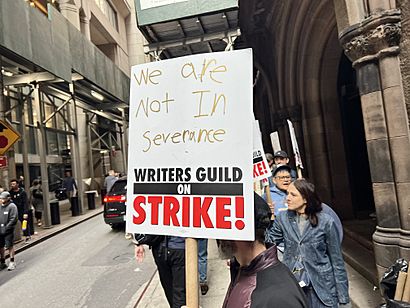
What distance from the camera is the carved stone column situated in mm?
3768

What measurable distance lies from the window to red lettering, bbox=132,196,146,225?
27.8 m

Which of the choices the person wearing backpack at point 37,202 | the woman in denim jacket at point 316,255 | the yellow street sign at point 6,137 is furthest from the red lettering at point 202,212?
the person wearing backpack at point 37,202

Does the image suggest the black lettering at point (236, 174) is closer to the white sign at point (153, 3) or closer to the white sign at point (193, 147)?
the white sign at point (193, 147)

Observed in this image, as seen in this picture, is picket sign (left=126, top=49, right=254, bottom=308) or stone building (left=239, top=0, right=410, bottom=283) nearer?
picket sign (left=126, top=49, right=254, bottom=308)

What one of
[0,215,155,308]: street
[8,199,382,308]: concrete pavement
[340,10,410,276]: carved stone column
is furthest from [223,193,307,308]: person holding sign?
[0,215,155,308]: street

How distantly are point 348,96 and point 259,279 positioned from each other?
801cm

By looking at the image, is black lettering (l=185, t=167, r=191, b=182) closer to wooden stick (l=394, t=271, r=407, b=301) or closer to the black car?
wooden stick (l=394, t=271, r=407, b=301)

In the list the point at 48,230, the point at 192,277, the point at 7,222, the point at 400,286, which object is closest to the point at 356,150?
the point at 400,286

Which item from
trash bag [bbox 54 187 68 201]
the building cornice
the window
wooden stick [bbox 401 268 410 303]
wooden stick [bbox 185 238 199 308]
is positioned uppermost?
the window

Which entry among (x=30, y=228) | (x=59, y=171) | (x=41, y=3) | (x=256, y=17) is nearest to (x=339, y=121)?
(x=256, y=17)

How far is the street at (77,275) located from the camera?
571cm

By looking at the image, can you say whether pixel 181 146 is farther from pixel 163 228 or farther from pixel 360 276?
pixel 360 276

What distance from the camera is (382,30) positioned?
3750 mm

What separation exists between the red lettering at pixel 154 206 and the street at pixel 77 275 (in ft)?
12.2
